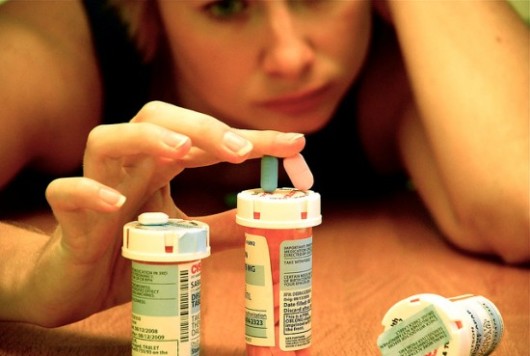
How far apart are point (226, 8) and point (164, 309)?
1.85ft

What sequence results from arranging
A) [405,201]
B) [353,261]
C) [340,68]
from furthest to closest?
1. [405,201]
2. [340,68]
3. [353,261]

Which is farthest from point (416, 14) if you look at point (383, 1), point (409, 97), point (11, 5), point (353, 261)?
point (11, 5)

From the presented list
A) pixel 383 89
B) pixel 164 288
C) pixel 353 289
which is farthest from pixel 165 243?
pixel 383 89

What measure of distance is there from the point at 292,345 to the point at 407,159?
2.22ft

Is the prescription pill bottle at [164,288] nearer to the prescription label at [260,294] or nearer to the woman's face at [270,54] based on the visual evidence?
the prescription label at [260,294]

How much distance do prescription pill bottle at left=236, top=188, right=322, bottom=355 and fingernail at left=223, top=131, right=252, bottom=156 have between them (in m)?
0.04

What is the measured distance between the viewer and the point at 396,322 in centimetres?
77

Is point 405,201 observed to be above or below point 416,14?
below

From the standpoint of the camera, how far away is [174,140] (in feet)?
2.36

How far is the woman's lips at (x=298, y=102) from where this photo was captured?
1221 millimetres

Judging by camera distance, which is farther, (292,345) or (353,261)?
(353,261)

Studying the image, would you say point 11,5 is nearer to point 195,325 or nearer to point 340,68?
point 340,68

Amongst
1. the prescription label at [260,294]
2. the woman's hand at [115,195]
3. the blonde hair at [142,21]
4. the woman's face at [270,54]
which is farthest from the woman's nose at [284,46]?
the prescription label at [260,294]

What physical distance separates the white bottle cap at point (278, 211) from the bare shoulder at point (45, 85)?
500 mm
